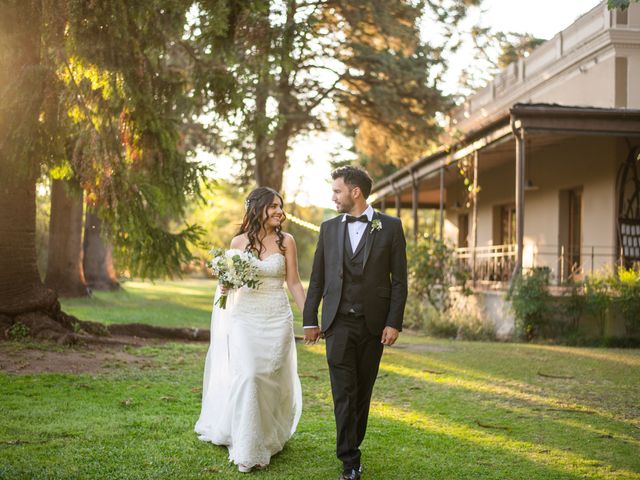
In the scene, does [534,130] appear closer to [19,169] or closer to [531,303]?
[531,303]

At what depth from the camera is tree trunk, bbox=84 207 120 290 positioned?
26.9m

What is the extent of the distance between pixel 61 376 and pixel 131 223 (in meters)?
3.31

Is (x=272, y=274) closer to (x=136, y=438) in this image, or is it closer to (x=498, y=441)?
(x=136, y=438)

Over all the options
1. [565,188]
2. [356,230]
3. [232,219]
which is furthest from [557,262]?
[232,219]

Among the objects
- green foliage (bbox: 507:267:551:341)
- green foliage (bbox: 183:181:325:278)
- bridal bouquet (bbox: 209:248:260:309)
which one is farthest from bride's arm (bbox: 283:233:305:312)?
green foliage (bbox: 183:181:325:278)

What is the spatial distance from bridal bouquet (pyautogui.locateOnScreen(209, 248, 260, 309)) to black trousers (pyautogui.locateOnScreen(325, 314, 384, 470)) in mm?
914

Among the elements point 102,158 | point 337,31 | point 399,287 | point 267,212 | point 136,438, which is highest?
point 337,31

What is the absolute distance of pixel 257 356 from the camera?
6109mm

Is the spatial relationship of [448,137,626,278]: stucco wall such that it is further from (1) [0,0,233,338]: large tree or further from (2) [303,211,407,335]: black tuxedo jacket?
(2) [303,211,407,335]: black tuxedo jacket

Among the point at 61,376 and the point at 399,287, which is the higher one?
the point at 399,287

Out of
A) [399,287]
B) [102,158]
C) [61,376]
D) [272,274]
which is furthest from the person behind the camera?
[102,158]

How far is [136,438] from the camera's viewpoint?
6.64 meters

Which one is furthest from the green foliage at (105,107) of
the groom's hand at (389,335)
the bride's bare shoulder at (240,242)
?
A: the groom's hand at (389,335)

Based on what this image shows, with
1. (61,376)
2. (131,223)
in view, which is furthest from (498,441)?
(131,223)
